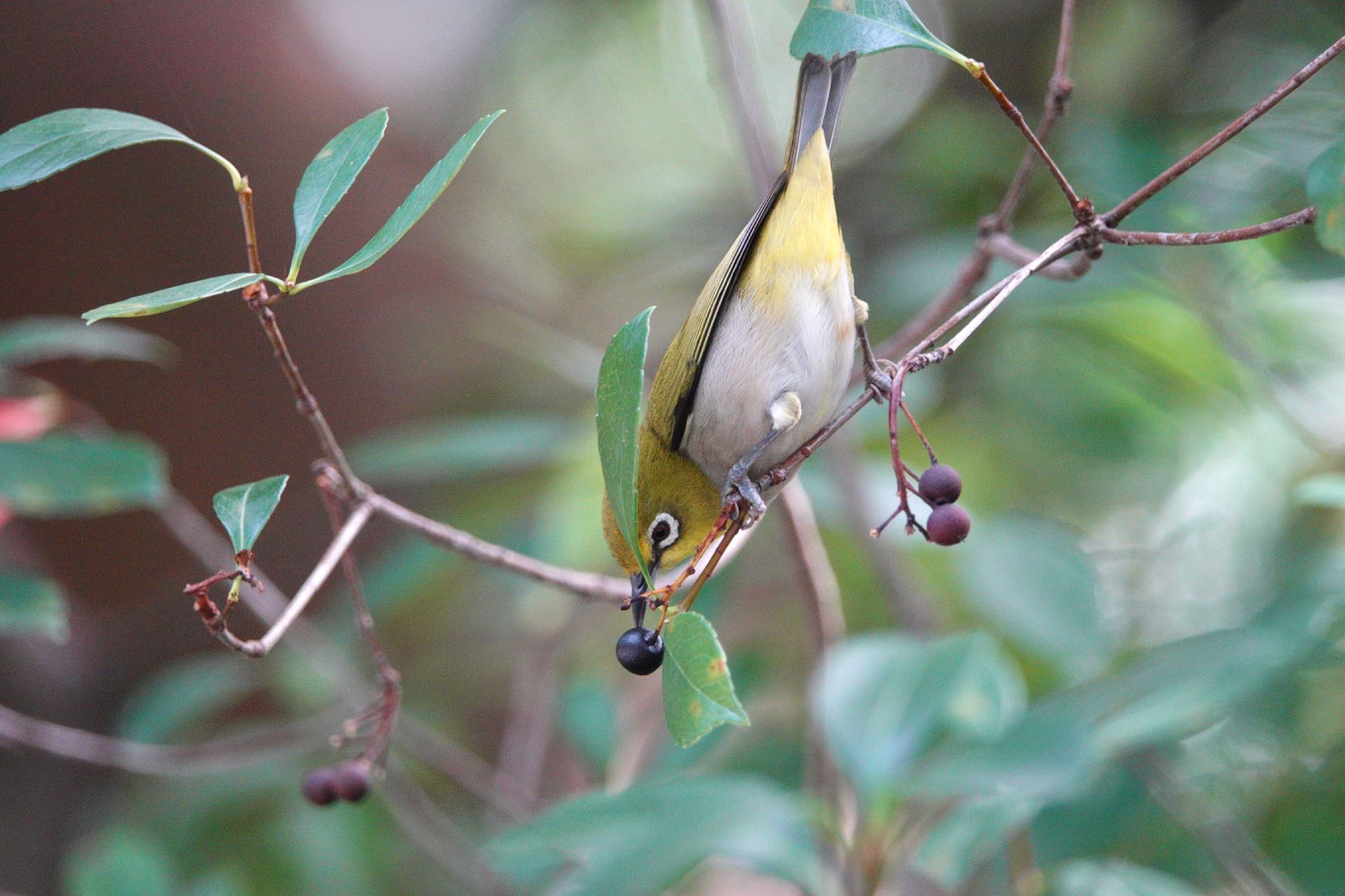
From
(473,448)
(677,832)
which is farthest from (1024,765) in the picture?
(473,448)

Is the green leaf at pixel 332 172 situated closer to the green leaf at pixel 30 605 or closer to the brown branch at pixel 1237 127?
the brown branch at pixel 1237 127

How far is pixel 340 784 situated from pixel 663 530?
76 centimetres

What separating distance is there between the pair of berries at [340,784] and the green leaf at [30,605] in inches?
29.4

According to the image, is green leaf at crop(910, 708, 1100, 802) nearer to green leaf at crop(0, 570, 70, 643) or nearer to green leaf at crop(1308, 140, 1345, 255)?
green leaf at crop(1308, 140, 1345, 255)

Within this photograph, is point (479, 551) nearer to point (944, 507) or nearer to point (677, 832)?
point (944, 507)

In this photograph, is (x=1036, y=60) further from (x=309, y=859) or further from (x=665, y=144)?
(x=309, y=859)

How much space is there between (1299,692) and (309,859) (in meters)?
2.66

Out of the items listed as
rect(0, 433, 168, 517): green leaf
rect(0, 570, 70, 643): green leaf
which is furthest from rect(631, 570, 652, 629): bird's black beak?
rect(0, 570, 70, 643): green leaf

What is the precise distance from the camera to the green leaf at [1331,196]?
1281mm

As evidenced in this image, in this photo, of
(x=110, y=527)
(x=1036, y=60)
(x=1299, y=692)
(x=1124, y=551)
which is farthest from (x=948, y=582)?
(x=110, y=527)

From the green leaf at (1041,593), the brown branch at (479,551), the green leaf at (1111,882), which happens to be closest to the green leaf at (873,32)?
the brown branch at (479,551)

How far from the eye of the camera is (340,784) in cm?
172

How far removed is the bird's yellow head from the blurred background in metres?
0.53

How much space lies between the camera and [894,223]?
12.8ft
